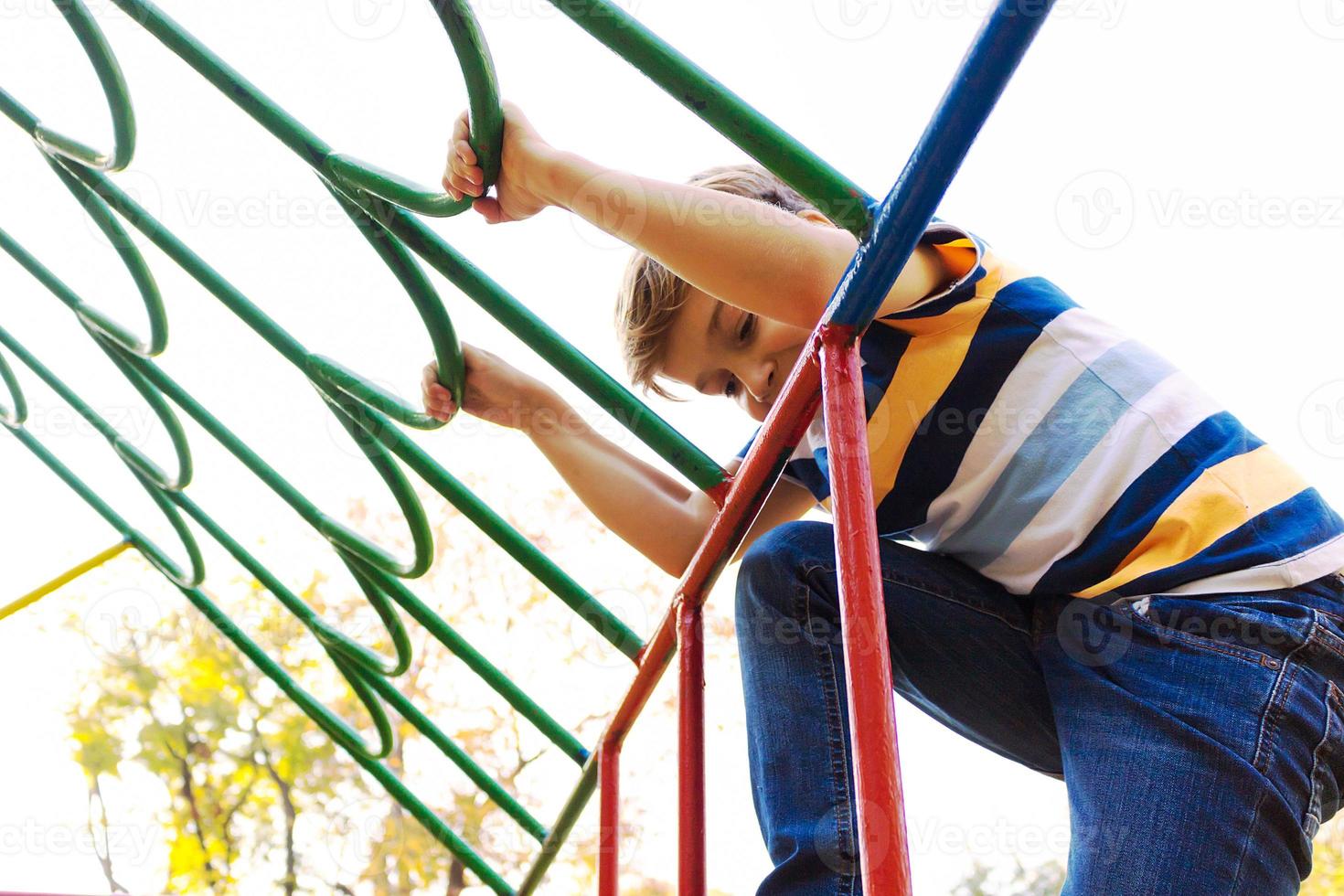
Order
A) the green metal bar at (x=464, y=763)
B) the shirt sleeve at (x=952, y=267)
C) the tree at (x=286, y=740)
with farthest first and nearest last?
the tree at (x=286, y=740), the green metal bar at (x=464, y=763), the shirt sleeve at (x=952, y=267)

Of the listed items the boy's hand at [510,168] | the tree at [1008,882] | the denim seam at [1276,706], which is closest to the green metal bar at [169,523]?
the boy's hand at [510,168]

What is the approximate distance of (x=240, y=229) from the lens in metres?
3.73

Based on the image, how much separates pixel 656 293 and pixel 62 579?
4.05 feet

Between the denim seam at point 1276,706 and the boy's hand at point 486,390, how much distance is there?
2.15ft

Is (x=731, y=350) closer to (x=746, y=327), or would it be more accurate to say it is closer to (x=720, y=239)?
(x=746, y=327)

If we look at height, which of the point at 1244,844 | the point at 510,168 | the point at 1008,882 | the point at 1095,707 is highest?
the point at 1008,882

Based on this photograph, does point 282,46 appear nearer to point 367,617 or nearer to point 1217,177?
point 367,617

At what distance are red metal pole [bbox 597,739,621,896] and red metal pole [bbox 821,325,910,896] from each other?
611mm

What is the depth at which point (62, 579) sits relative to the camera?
178cm

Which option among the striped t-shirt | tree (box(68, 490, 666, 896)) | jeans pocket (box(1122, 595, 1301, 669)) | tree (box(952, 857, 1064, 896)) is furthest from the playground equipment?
tree (box(952, 857, 1064, 896))

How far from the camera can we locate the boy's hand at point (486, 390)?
3.41ft

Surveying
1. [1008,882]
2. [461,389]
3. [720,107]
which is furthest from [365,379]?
[1008,882]

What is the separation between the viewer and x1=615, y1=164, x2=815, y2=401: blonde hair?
1.04 metres

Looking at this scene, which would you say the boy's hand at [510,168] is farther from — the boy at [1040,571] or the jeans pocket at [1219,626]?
the jeans pocket at [1219,626]
